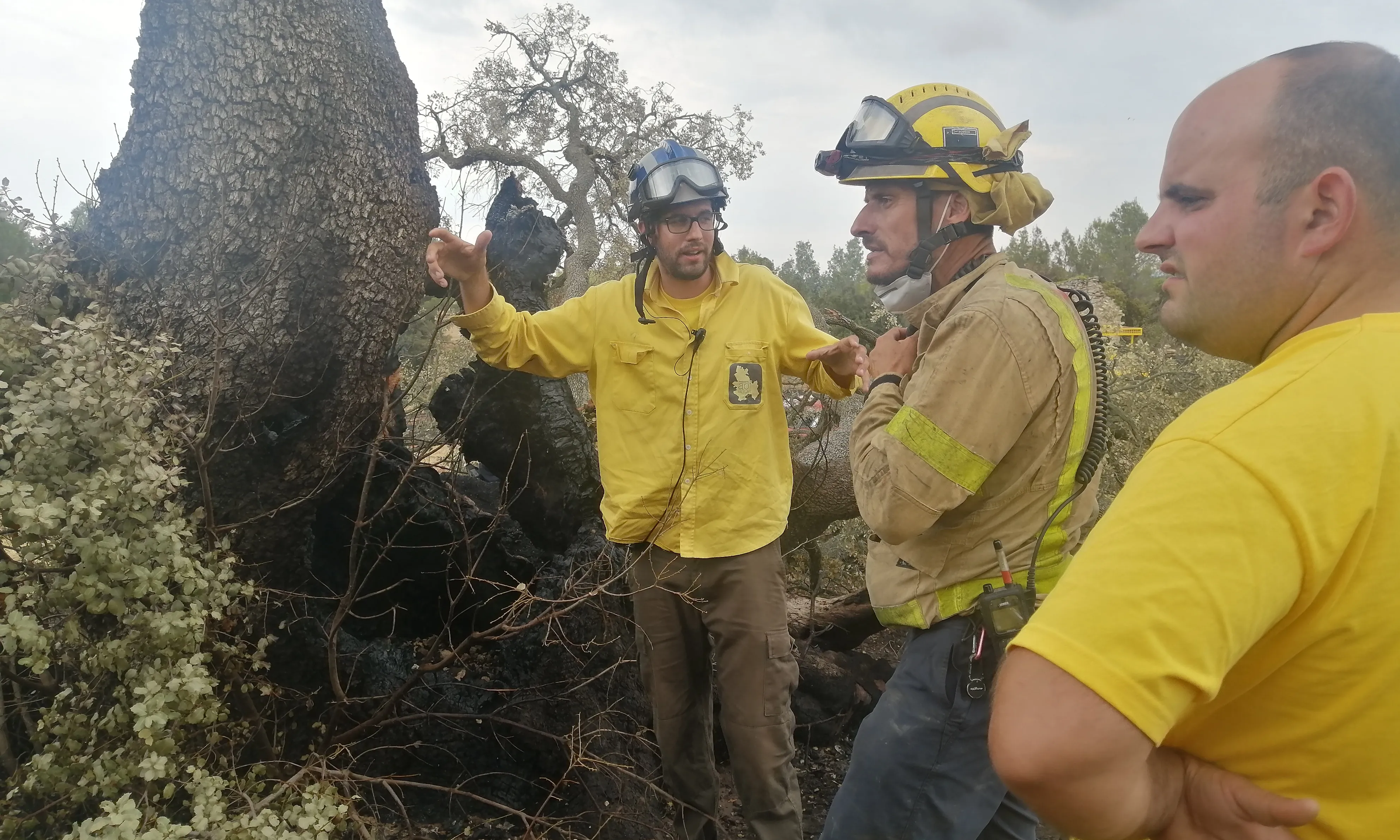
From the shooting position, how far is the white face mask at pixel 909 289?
2328 millimetres

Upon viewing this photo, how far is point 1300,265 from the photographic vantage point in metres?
0.98

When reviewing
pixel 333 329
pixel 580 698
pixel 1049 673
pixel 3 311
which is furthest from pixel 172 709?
pixel 1049 673

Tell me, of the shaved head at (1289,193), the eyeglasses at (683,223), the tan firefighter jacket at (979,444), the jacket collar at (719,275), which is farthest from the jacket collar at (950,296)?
the eyeglasses at (683,223)

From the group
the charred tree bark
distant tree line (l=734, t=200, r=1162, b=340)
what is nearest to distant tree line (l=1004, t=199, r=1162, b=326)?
distant tree line (l=734, t=200, r=1162, b=340)

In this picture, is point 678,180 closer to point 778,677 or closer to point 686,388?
point 686,388

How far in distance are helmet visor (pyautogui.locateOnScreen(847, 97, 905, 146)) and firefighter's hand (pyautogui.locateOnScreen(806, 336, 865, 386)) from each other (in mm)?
690

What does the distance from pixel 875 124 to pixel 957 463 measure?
110 centimetres

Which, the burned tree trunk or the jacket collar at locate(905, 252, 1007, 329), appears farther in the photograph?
the burned tree trunk

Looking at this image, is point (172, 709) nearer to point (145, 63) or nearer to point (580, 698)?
point (580, 698)

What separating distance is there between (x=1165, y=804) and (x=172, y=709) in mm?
2230

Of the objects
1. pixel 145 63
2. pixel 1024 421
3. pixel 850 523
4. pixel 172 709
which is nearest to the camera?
pixel 1024 421

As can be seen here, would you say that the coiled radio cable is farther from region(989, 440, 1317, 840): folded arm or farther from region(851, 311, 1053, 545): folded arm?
region(989, 440, 1317, 840): folded arm

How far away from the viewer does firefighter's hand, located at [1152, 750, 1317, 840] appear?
91 cm

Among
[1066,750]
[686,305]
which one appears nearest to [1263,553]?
[1066,750]
